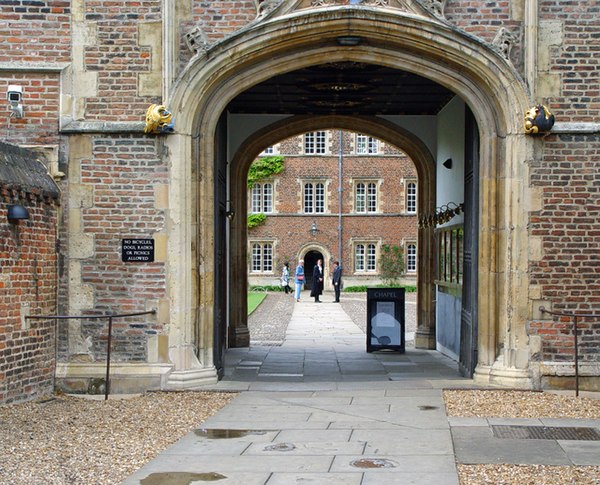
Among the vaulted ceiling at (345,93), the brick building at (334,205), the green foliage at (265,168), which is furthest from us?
the brick building at (334,205)

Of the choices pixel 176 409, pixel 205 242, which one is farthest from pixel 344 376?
pixel 176 409

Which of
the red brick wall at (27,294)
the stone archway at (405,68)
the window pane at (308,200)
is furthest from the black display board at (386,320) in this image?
the window pane at (308,200)

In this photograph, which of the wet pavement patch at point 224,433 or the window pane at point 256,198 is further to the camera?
the window pane at point 256,198

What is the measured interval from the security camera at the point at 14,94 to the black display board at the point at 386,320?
7210mm

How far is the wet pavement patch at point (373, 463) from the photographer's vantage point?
268 inches

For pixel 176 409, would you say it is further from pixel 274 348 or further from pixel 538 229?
pixel 274 348

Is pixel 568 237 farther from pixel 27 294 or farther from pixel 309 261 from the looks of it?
pixel 309 261

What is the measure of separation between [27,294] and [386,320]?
7437 millimetres

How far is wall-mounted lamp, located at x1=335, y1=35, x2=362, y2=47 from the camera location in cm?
1107

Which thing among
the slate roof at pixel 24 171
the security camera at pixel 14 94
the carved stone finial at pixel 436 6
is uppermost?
the carved stone finial at pixel 436 6

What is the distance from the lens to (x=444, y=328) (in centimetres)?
1566

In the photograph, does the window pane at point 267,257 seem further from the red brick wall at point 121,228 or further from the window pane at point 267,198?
the red brick wall at point 121,228

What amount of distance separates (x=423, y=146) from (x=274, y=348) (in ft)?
14.9

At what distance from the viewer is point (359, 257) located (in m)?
49.1
